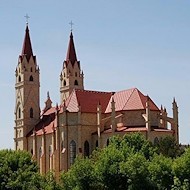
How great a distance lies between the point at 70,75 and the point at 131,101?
23.0 metres

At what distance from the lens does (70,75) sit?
11025 centimetres

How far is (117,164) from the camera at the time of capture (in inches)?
2552

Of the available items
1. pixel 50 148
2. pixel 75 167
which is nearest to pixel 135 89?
pixel 50 148

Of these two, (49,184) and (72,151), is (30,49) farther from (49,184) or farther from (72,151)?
(49,184)

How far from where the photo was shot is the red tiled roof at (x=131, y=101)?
89.1 metres

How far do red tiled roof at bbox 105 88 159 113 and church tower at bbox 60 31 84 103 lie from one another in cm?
1819

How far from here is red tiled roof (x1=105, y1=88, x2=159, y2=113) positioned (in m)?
89.1

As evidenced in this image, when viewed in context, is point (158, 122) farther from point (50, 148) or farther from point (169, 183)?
point (169, 183)

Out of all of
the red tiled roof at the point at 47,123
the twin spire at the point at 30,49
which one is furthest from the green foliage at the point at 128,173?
the twin spire at the point at 30,49

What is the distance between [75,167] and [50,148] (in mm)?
28902

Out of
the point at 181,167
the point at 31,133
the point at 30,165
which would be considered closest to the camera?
the point at 181,167

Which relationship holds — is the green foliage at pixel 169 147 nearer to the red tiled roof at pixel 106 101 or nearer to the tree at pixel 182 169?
the red tiled roof at pixel 106 101

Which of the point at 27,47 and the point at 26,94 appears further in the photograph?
the point at 27,47

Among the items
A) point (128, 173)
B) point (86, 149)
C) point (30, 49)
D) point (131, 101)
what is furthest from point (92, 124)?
point (128, 173)
